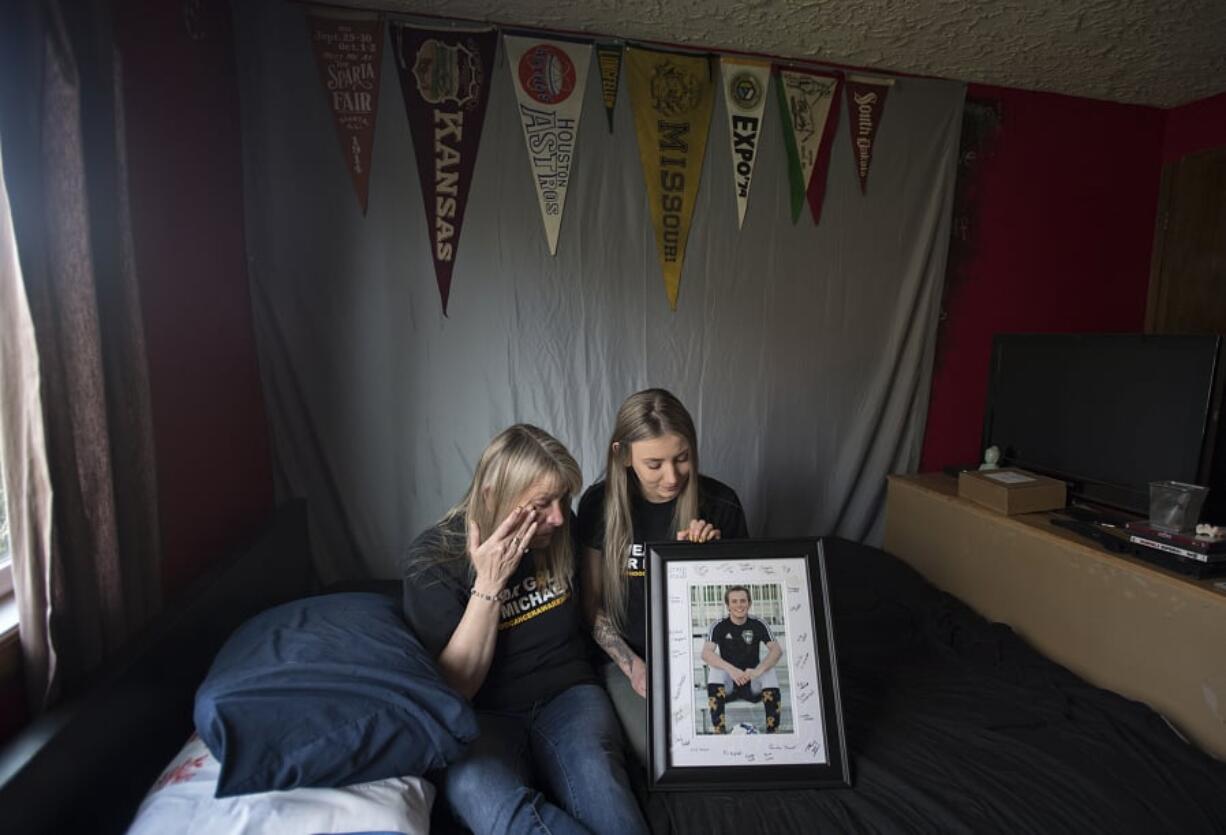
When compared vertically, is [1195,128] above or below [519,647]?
above

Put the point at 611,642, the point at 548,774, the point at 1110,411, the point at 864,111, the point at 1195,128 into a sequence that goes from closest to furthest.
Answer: the point at 548,774 → the point at 611,642 → the point at 1110,411 → the point at 864,111 → the point at 1195,128

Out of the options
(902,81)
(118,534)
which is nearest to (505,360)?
(118,534)

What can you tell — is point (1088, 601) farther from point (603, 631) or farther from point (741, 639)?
point (603, 631)

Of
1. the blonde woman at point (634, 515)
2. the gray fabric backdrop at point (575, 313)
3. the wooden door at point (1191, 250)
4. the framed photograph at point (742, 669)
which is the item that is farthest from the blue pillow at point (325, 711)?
the wooden door at point (1191, 250)

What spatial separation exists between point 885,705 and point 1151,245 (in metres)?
2.49

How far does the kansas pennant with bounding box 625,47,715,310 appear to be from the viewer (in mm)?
2039

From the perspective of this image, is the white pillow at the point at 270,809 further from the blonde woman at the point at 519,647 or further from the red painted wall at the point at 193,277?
the red painted wall at the point at 193,277

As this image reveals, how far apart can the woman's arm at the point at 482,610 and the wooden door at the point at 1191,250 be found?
9.06ft

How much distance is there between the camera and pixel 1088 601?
1.59m

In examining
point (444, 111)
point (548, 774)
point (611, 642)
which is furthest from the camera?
point (444, 111)

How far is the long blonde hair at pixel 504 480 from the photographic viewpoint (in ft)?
4.13

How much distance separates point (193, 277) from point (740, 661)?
1524 millimetres

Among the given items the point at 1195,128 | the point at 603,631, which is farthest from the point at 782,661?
the point at 1195,128

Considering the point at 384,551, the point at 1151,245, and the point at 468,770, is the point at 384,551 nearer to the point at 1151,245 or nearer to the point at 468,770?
the point at 468,770
